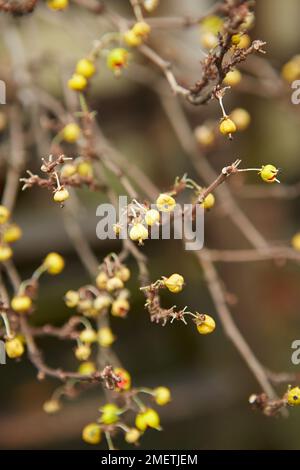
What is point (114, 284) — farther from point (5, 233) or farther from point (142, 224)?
point (5, 233)

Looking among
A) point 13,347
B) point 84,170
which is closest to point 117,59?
point 84,170

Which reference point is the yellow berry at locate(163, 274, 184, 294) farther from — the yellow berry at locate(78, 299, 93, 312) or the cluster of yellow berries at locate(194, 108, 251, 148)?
the cluster of yellow berries at locate(194, 108, 251, 148)

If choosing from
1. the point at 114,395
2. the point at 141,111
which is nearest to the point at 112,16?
the point at 114,395

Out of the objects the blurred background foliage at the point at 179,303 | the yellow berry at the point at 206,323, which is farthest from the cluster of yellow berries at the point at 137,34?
the blurred background foliage at the point at 179,303

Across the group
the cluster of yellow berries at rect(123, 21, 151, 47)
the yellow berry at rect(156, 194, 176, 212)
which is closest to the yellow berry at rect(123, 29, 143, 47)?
the cluster of yellow berries at rect(123, 21, 151, 47)

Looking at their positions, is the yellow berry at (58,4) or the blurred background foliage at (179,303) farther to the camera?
the blurred background foliage at (179,303)

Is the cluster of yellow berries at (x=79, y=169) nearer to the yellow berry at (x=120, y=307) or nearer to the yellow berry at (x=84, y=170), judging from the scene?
the yellow berry at (x=84, y=170)
